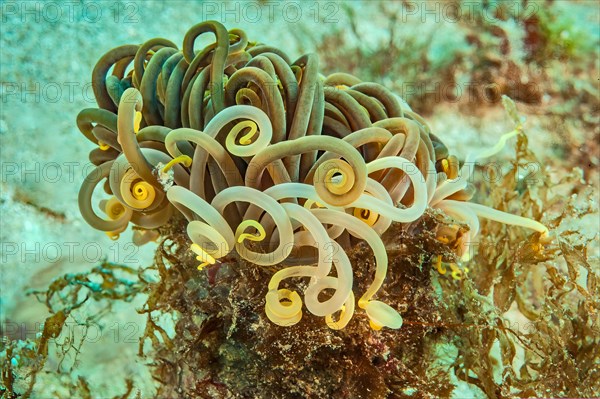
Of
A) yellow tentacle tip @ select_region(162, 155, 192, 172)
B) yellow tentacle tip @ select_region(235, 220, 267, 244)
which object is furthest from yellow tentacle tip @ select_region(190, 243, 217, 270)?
yellow tentacle tip @ select_region(162, 155, 192, 172)

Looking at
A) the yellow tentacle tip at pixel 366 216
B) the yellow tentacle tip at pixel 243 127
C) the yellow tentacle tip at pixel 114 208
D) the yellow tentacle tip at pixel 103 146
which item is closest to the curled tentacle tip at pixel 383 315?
the yellow tentacle tip at pixel 366 216

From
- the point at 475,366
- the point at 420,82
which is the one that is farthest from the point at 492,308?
the point at 420,82

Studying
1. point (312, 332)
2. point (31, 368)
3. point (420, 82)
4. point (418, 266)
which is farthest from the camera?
point (420, 82)

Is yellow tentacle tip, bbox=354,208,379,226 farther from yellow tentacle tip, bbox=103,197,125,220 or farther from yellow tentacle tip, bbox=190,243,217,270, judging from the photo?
→ yellow tentacle tip, bbox=103,197,125,220

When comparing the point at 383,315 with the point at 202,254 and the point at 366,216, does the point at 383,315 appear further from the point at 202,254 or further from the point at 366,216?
the point at 202,254

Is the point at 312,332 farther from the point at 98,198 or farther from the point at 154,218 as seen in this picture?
the point at 98,198

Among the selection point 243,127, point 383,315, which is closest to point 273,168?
point 243,127

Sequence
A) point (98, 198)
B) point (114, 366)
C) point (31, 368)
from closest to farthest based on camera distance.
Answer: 1. point (31, 368)
2. point (114, 366)
3. point (98, 198)
